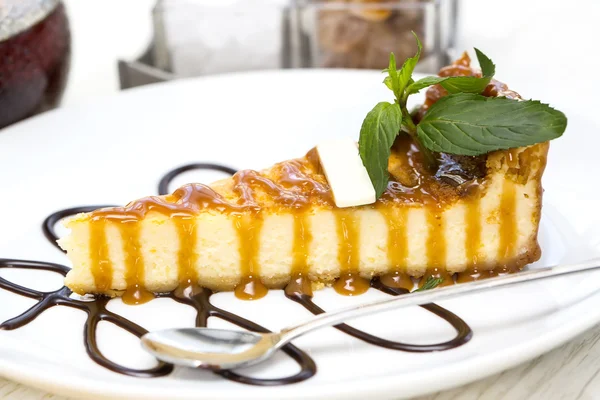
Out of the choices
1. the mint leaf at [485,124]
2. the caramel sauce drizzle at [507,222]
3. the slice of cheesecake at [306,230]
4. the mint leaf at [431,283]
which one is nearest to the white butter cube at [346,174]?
the slice of cheesecake at [306,230]

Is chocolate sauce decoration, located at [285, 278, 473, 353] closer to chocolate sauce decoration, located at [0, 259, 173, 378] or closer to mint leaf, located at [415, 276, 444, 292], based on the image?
mint leaf, located at [415, 276, 444, 292]

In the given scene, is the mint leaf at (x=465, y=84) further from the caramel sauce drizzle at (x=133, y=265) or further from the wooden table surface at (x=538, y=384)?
the caramel sauce drizzle at (x=133, y=265)

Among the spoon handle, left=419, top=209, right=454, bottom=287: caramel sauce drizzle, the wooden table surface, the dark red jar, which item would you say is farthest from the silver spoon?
the dark red jar

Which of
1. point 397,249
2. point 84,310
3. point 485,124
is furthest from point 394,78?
point 84,310

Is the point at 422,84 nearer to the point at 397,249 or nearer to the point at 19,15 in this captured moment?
the point at 397,249

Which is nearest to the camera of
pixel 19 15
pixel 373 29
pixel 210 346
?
pixel 210 346

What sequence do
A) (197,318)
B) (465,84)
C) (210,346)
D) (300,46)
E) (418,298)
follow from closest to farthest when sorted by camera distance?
(210,346) < (418,298) < (197,318) < (465,84) < (300,46)
